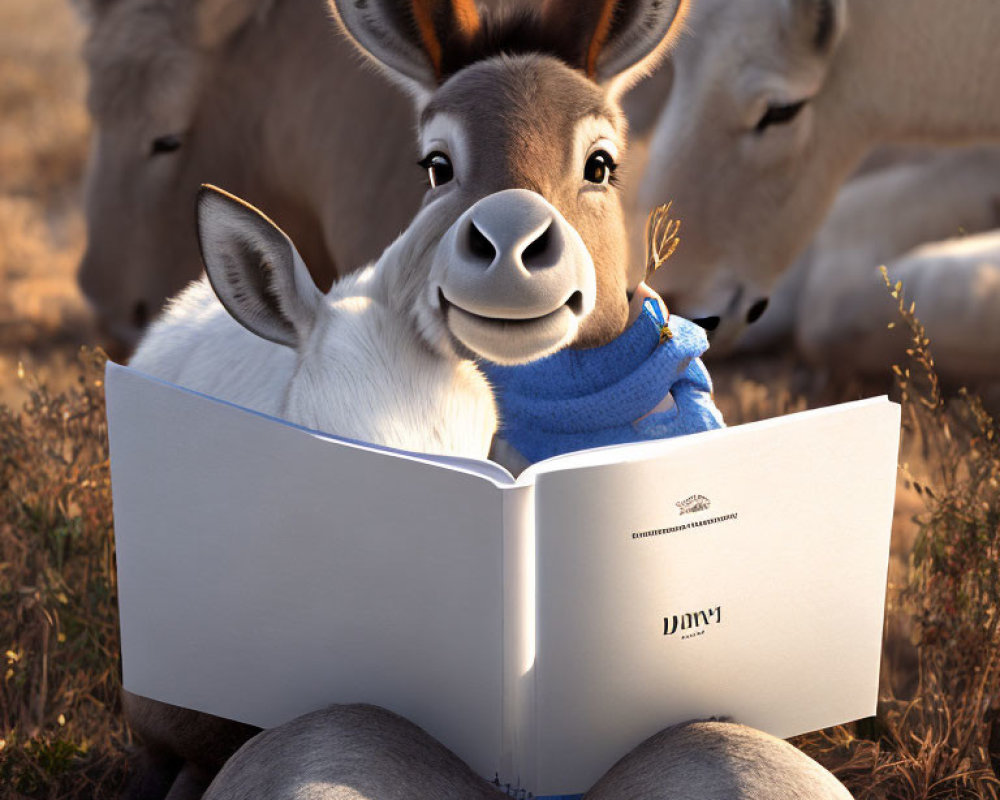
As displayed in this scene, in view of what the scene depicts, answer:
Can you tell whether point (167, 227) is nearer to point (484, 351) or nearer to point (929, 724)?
point (484, 351)

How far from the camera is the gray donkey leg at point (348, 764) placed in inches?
47.4

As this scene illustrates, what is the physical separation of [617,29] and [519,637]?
95 centimetres

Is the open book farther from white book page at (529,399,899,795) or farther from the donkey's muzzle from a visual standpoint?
the donkey's muzzle

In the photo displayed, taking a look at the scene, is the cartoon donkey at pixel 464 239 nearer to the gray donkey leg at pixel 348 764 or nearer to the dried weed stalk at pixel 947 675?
the gray donkey leg at pixel 348 764

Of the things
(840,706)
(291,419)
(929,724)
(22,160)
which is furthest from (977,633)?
(22,160)

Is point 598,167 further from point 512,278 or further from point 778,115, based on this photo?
point 778,115

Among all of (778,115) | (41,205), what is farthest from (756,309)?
(41,205)

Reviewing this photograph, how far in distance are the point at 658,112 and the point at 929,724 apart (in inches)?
79.3

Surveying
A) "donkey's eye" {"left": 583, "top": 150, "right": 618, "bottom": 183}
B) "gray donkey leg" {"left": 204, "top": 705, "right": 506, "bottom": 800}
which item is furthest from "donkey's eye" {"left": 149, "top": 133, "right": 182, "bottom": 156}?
"gray donkey leg" {"left": 204, "top": 705, "right": 506, "bottom": 800}

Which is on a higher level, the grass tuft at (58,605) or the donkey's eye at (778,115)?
the donkey's eye at (778,115)

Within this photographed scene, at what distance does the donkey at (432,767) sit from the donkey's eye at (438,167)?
739 millimetres

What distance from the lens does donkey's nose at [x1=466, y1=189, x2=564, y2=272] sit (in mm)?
1321

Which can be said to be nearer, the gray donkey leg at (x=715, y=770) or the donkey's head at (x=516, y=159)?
the gray donkey leg at (x=715, y=770)

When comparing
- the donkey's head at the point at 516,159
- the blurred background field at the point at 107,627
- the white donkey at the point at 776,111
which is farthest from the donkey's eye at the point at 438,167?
the white donkey at the point at 776,111
